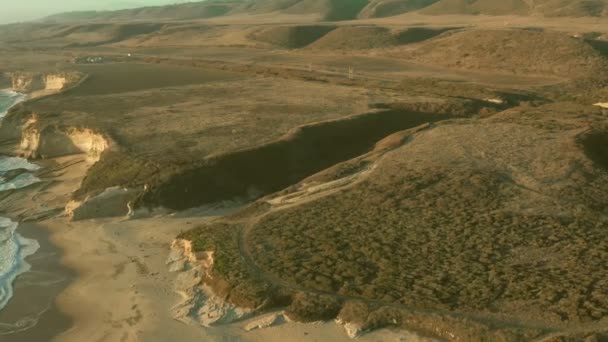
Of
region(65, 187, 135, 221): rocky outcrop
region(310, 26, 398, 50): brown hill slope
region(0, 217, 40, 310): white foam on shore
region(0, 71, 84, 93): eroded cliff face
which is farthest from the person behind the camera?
region(310, 26, 398, 50): brown hill slope

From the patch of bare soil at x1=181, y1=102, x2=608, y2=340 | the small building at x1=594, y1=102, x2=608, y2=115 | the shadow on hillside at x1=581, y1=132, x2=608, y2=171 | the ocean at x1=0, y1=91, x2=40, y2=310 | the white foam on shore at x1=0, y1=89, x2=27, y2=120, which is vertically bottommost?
the small building at x1=594, y1=102, x2=608, y2=115

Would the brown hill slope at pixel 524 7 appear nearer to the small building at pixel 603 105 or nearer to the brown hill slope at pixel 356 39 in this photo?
the brown hill slope at pixel 356 39

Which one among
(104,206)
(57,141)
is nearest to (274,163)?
(104,206)

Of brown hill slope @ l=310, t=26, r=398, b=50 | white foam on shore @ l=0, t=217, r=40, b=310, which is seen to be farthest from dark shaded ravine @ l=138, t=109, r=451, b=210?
brown hill slope @ l=310, t=26, r=398, b=50

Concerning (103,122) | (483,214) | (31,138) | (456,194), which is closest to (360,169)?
(456,194)

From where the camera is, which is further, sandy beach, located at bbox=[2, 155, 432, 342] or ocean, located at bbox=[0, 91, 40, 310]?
ocean, located at bbox=[0, 91, 40, 310]

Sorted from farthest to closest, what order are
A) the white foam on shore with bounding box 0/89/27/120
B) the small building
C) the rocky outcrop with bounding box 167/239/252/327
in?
the white foam on shore with bounding box 0/89/27/120 → the small building → the rocky outcrop with bounding box 167/239/252/327

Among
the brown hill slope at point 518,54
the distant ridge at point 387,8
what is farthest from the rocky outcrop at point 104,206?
the distant ridge at point 387,8

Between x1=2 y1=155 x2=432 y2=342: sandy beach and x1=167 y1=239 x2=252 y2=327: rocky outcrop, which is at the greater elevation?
x1=167 y1=239 x2=252 y2=327: rocky outcrop

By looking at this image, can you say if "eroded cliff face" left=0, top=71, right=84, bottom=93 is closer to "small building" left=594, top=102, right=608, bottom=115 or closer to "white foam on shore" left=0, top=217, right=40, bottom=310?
"white foam on shore" left=0, top=217, right=40, bottom=310
